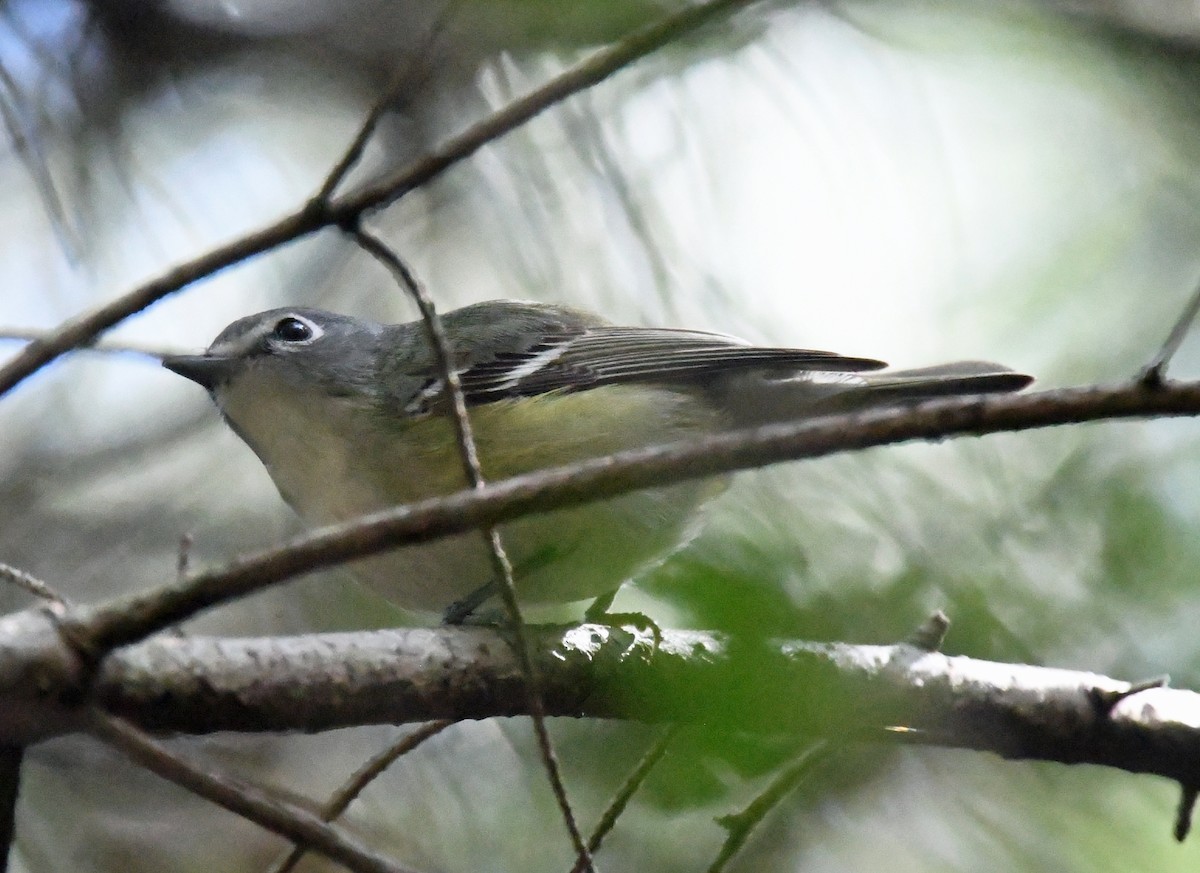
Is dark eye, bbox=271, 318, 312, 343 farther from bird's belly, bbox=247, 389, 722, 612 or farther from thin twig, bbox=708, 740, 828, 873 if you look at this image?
thin twig, bbox=708, 740, 828, 873

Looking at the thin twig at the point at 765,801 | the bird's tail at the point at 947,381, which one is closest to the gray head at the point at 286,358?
the bird's tail at the point at 947,381

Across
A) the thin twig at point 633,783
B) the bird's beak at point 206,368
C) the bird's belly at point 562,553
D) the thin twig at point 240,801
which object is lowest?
the thin twig at point 240,801

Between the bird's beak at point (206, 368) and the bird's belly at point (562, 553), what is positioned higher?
the bird's beak at point (206, 368)

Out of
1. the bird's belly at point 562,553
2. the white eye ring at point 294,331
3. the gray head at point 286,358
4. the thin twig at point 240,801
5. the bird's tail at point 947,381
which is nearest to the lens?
the thin twig at point 240,801

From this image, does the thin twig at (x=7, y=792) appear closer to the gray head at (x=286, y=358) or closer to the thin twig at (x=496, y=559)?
the thin twig at (x=496, y=559)

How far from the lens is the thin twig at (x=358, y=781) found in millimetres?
2199

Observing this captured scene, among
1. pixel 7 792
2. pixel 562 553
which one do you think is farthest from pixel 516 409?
pixel 7 792

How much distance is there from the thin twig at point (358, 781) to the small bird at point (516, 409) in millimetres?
816

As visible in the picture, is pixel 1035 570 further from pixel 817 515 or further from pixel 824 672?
pixel 824 672

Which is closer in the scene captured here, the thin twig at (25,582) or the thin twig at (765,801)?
the thin twig at (25,582)

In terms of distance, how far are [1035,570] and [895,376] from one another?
90cm

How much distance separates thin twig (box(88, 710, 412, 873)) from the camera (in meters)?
1.39

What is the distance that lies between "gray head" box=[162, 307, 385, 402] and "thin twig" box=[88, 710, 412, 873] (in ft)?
7.81

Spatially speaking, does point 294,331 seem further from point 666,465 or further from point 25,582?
point 666,465
